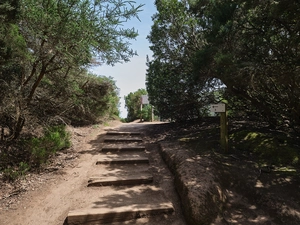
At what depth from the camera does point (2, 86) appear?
12.9 ft

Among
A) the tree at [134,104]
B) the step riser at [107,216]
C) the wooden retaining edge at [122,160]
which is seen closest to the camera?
the step riser at [107,216]

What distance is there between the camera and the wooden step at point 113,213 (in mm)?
2697

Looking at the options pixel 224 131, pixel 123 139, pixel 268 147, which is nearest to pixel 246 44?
pixel 224 131

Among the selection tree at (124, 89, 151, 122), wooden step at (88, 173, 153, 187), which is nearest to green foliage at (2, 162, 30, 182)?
wooden step at (88, 173, 153, 187)

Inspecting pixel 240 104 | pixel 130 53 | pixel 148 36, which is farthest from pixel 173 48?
pixel 240 104

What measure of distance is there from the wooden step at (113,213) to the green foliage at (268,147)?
232cm

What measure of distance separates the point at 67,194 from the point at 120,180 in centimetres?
91

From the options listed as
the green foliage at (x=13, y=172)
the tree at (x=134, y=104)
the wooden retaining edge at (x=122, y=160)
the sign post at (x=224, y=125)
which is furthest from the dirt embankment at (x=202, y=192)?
the tree at (x=134, y=104)

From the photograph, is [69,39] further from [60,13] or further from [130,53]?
[130,53]

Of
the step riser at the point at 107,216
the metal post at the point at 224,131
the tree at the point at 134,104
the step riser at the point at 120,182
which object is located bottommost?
the step riser at the point at 107,216

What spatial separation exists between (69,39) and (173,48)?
3866 millimetres

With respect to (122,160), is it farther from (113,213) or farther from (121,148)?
(113,213)

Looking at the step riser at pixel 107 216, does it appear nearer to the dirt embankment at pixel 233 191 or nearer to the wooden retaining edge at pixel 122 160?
the dirt embankment at pixel 233 191

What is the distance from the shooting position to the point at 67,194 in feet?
11.0
